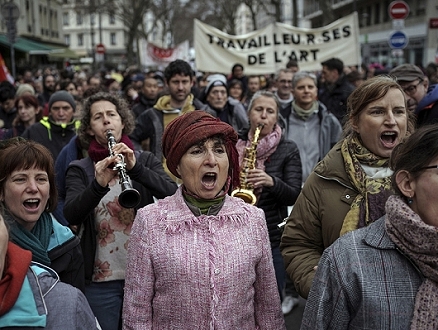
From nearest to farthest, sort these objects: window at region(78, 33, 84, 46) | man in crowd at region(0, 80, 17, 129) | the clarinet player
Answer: the clarinet player, man in crowd at region(0, 80, 17, 129), window at region(78, 33, 84, 46)

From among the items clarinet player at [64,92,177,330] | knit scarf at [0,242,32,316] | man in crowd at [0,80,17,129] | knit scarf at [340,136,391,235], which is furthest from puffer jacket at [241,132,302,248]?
man in crowd at [0,80,17,129]

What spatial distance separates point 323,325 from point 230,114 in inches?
191

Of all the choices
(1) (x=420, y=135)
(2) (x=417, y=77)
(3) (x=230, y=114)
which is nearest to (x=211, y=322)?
(1) (x=420, y=135)

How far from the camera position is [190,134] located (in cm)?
244

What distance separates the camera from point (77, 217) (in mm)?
3229

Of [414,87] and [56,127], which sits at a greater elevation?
[414,87]

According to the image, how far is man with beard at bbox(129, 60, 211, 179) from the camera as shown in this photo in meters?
5.29

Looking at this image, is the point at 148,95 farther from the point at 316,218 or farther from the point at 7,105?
the point at 316,218

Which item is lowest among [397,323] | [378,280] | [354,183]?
[397,323]

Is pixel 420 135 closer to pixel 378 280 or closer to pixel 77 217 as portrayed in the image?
pixel 378 280

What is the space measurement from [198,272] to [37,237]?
2.79 ft

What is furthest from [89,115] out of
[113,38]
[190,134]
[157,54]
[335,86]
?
[113,38]

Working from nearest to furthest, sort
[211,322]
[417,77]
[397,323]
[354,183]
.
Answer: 1. [397,323]
2. [211,322]
3. [354,183]
4. [417,77]

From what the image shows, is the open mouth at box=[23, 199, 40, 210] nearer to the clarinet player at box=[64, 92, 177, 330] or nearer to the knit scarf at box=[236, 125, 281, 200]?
the clarinet player at box=[64, 92, 177, 330]
